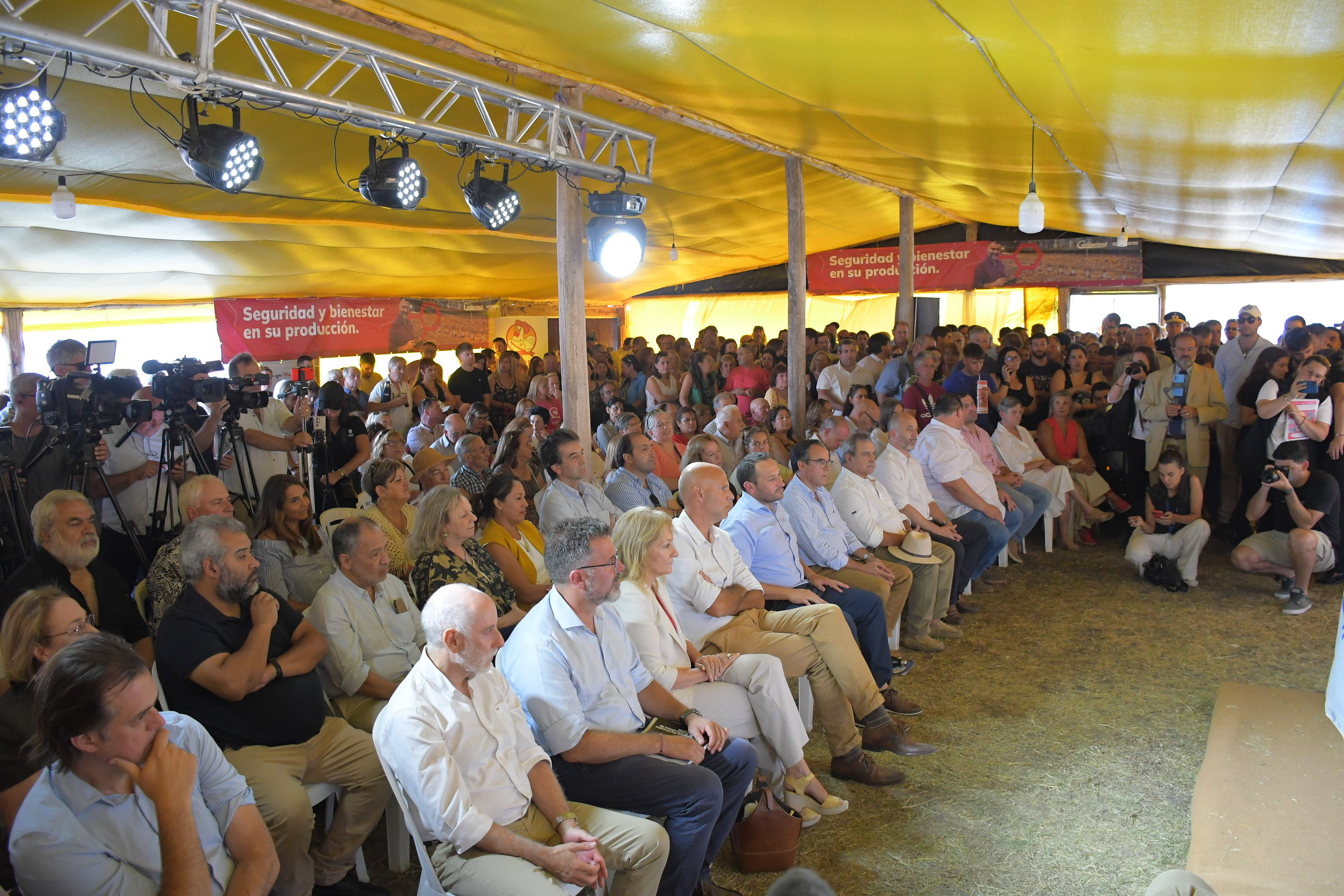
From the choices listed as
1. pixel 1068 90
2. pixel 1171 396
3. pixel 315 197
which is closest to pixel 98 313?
pixel 315 197

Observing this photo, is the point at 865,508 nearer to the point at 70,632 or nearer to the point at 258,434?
the point at 258,434

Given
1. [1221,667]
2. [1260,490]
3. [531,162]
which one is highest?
[531,162]

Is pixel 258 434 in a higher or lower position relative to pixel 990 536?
→ higher

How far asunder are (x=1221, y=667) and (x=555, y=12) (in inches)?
167

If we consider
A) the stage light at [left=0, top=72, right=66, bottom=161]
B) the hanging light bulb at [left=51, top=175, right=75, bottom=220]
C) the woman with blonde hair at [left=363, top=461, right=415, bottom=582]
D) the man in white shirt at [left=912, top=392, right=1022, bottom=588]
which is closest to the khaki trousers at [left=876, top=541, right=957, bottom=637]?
the man in white shirt at [left=912, top=392, right=1022, bottom=588]

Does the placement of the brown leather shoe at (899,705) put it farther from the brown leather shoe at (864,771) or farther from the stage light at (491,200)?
the stage light at (491,200)

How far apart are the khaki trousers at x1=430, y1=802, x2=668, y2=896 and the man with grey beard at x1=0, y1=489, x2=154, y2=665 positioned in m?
1.31

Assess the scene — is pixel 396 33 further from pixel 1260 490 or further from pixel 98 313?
pixel 98 313

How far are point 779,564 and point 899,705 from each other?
2.56 feet

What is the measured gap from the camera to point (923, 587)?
4.72 metres

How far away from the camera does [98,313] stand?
28.5ft

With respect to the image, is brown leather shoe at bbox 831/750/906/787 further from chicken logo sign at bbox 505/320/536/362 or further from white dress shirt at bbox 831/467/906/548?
chicken logo sign at bbox 505/320/536/362

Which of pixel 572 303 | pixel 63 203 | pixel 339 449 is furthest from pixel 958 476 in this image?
pixel 63 203

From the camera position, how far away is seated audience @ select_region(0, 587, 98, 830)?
2.21 meters
